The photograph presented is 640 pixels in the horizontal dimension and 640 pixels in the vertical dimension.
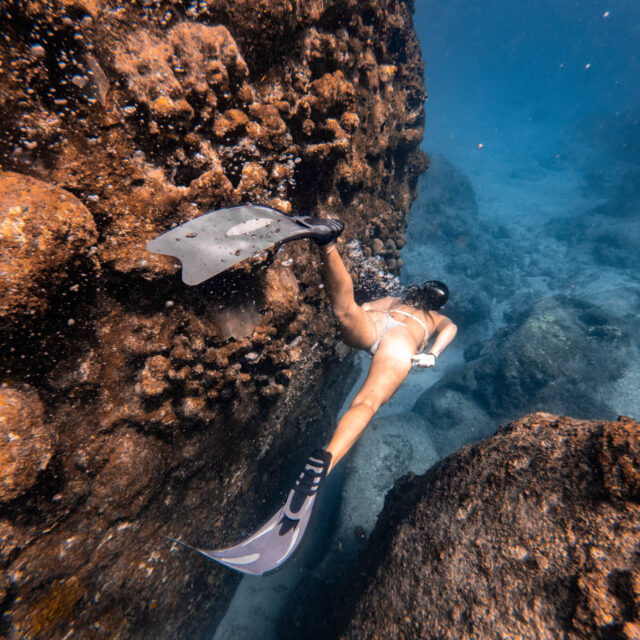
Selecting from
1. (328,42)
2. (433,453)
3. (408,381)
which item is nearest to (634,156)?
(408,381)

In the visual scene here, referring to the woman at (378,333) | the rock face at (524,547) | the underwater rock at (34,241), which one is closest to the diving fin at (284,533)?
the woman at (378,333)

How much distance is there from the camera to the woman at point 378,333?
3.12m

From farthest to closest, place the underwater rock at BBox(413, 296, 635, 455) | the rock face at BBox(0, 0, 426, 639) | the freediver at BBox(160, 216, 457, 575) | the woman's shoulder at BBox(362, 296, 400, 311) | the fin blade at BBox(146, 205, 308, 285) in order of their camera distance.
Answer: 1. the underwater rock at BBox(413, 296, 635, 455)
2. the woman's shoulder at BBox(362, 296, 400, 311)
3. the freediver at BBox(160, 216, 457, 575)
4. the fin blade at BBox(146, 205, 308, 285)
5. the rock face at BBox(0, 0, 426, 639)

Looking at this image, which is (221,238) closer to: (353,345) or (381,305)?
(353,345)

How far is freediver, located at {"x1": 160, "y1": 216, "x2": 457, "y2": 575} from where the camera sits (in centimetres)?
281

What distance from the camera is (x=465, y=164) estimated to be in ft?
133

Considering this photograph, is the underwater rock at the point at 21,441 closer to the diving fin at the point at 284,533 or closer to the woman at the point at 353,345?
the woman at the point at 353,345

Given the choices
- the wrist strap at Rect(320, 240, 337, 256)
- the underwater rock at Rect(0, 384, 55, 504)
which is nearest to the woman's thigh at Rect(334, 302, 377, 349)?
the wrist strap at Rect(320, 240, 337, 256)

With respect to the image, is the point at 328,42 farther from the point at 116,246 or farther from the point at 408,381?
the point at 408,381

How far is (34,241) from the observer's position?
4.52ft

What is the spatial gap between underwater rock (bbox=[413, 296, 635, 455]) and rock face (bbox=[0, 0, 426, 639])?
25.5 ft

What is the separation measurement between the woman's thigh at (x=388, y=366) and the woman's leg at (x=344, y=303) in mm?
206

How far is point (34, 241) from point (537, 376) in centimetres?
1061

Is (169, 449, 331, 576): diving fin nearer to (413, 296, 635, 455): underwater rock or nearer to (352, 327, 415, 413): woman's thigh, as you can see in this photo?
(352, 327, 415, 413): woman's thigh
